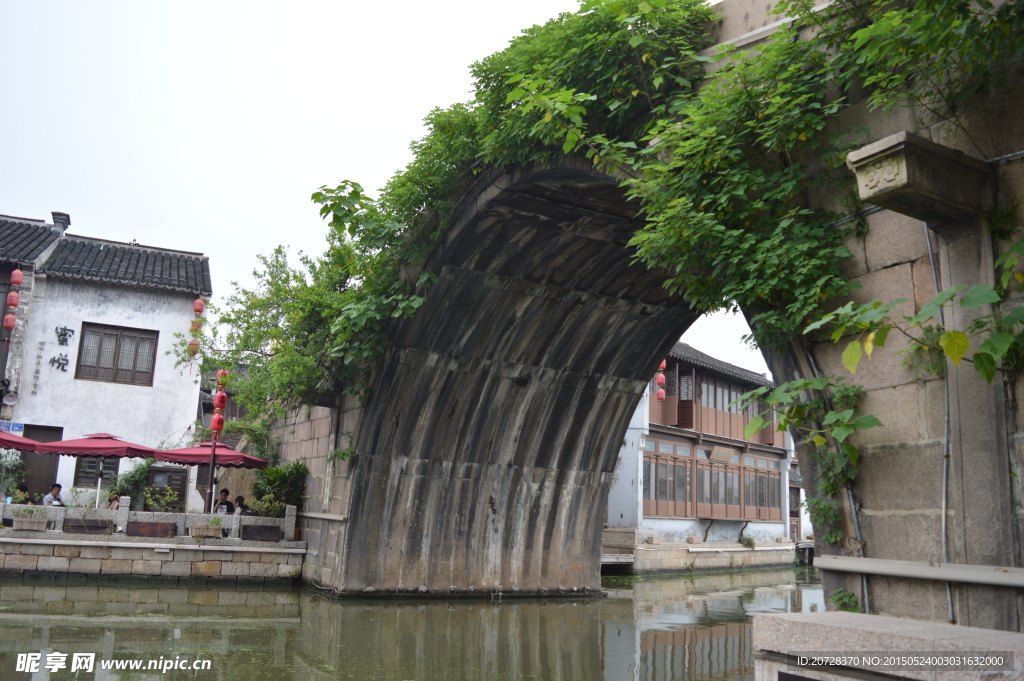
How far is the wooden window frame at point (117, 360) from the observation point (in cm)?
1806

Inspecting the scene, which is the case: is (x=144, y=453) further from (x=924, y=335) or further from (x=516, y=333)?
(x=924, y=335)

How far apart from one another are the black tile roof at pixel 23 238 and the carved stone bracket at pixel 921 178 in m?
18.2

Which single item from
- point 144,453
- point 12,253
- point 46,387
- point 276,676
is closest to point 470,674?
point 276,676

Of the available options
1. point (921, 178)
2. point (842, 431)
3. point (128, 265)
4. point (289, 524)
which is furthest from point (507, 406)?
point (128, 265)

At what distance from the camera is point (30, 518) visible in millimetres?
13109

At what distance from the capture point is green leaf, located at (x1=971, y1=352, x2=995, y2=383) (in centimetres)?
367

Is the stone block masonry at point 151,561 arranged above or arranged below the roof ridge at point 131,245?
below

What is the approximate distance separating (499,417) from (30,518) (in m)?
7.55

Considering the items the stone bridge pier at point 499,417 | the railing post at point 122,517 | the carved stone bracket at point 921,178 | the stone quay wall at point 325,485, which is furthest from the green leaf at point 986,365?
the railing post at point 122,517

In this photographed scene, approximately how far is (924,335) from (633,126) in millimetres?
3404

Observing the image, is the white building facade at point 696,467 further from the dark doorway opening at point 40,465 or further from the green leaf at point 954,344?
the green leaf at point 954,344

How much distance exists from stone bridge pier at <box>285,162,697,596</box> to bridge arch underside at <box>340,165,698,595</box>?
0.02m

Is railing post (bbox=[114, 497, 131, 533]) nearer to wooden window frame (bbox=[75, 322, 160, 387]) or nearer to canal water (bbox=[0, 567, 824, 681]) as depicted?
canal water (bbox=[0, 567, 824, 681])

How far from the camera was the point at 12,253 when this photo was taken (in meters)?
17.8
